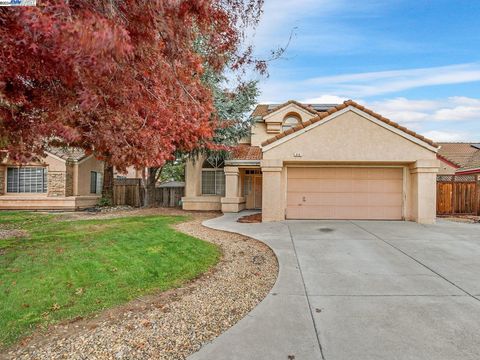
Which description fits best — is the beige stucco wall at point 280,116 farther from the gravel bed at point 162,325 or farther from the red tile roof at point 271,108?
the gravel bed at point 162,325

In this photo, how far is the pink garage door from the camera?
12.4 metres

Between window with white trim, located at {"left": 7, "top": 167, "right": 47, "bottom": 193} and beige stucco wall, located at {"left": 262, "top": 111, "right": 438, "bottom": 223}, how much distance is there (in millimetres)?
14272

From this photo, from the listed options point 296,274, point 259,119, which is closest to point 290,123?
point 259,119

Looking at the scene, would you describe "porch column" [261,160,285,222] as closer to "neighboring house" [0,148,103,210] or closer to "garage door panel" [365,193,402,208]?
"garage door panel" [365,193,402,208]

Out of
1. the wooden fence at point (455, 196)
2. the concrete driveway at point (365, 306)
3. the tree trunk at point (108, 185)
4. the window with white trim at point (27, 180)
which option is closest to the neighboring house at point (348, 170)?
the concrete driveway at point (365, 306)

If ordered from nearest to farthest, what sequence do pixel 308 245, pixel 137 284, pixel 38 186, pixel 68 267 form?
pixel 137 284
pixel 68 267
pixel 308 245
pixel 38 186

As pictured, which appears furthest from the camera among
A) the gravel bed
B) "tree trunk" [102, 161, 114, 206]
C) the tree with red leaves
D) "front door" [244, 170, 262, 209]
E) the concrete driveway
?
"tree trunk" [102, 161, 114, 206]

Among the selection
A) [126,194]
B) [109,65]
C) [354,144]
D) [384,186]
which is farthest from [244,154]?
[109,65]

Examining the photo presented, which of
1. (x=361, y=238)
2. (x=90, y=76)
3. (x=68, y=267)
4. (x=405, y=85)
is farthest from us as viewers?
(x=405, y=85)

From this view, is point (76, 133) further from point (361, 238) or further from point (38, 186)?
point (38, 186)

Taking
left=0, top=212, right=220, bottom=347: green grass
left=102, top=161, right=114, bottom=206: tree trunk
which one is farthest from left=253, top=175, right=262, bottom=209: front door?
left=102, top=161, right=114, bottom=206: tree trunk

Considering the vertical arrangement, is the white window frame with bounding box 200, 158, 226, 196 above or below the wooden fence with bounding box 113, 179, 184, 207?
above

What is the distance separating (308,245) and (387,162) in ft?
20.4

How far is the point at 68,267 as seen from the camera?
238 inches
